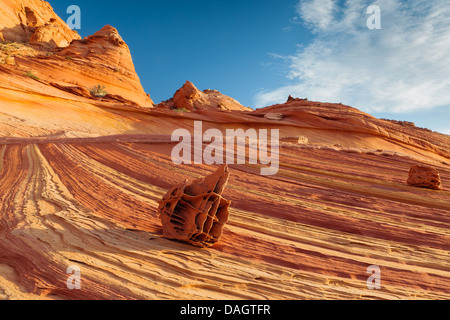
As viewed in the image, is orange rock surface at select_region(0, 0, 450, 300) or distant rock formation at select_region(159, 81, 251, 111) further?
distant rock formation at select_region(159, 81, 251, 111)

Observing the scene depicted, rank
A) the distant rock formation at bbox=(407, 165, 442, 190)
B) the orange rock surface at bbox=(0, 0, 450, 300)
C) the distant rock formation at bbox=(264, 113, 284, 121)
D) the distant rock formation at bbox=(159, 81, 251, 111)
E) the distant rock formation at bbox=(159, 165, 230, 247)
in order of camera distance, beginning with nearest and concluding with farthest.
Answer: the orange rock surface at bbox=(0, 0, 450, 300) < the distant rock formation at bbox=(159, 165, 230, 247) < the distant rock formation at bbox=(407, 165, 442, 190) < the distant rock formation at bbox=(264, 113, 284, 121) < the distant rock formation at bbox=(159, 81, 251, 111)

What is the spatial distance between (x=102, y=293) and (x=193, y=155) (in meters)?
7.60

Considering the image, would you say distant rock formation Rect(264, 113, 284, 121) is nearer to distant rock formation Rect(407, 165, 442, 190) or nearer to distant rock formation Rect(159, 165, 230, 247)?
distant rock formation Rect(407, 165, 442, 190)

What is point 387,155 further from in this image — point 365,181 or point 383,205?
Result: point 383,205

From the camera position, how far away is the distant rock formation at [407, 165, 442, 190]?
821 centimetres

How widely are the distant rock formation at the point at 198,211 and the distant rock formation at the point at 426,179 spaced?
24.3 ft

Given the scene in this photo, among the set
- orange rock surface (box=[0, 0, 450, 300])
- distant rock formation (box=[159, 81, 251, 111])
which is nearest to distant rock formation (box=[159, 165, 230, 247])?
orange rock surface (box=[0, 0, 450, 300])

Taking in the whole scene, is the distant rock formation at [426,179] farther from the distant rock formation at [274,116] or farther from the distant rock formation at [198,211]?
the distant rock formation at [274,116]

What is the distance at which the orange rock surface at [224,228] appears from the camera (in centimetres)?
294

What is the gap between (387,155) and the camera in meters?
13.6

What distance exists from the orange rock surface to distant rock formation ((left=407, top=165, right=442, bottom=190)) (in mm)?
315

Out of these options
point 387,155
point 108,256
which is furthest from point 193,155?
point 387,155

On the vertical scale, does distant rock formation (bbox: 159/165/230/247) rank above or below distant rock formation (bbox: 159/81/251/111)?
below

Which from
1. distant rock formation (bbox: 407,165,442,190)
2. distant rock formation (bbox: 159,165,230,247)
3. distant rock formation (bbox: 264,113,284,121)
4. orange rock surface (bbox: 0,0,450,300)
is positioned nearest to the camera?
orange rock surface (bbox: 0,0,450,300)
